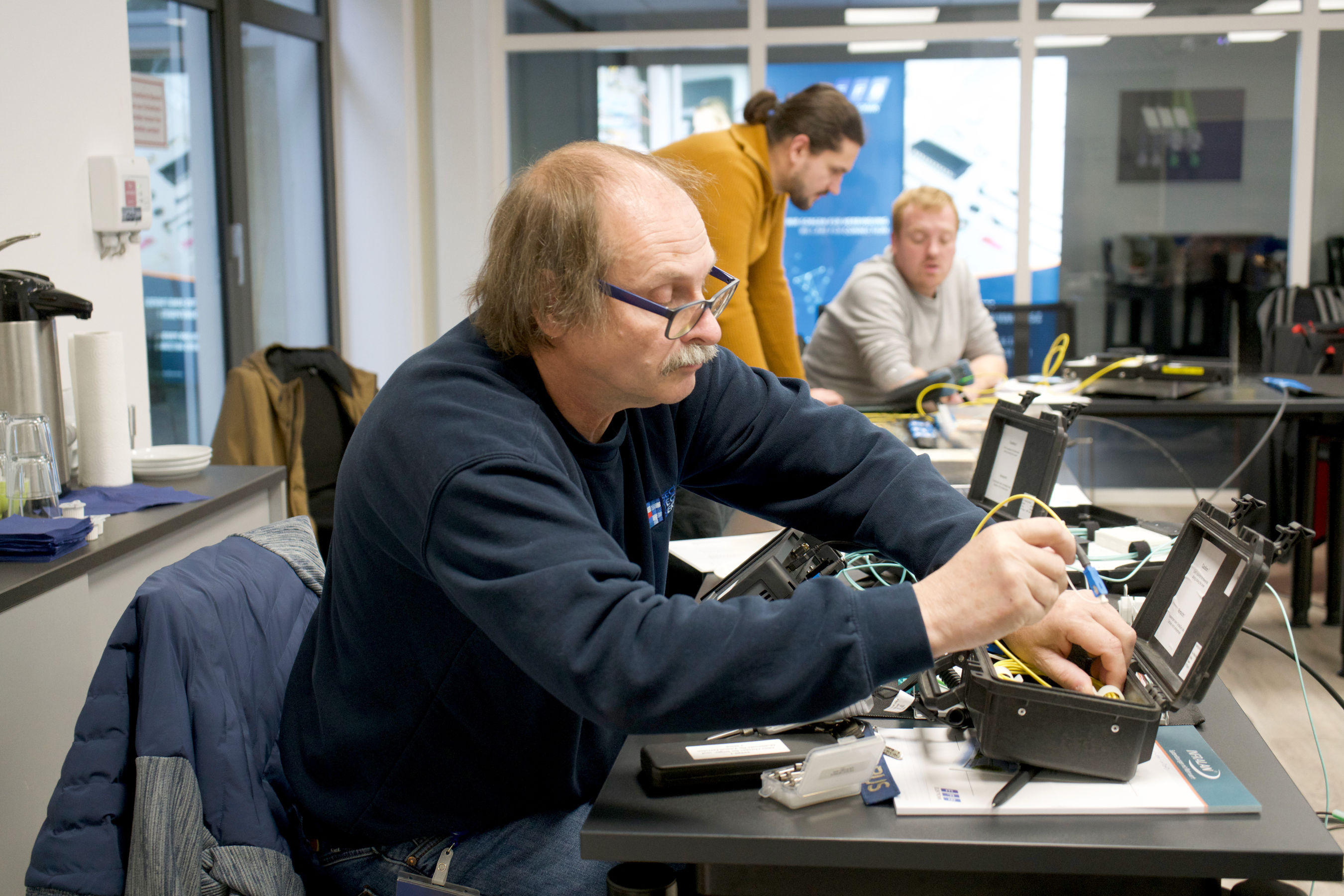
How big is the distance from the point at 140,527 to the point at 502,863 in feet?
3.88

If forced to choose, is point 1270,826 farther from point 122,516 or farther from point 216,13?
point 216,13

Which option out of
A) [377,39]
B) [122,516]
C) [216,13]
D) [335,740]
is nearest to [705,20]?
[377,39]

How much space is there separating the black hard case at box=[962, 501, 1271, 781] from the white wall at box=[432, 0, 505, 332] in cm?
478

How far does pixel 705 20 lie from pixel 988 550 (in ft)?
17.6

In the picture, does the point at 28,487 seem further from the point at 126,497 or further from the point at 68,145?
the point at 68,145

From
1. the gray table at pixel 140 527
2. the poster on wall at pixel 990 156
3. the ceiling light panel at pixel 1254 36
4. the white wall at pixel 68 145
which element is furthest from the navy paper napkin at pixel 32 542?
the ceiling light panel at pixel 1254 36

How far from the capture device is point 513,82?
5957 millimetres

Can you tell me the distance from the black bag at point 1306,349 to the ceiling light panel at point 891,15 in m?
2.32

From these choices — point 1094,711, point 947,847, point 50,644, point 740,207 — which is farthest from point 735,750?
point 740,207

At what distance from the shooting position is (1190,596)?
117 centimetres

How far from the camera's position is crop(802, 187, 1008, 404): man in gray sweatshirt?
→ 3764 millimetres

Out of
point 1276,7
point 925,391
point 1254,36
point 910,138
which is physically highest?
point 1276,7

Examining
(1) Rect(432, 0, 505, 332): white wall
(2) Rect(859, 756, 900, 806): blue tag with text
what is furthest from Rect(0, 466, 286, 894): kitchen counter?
(1) Rect(432, 0, 505, 332): white wall

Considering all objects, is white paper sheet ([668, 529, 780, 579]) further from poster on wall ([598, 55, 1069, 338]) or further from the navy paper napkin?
poster on wall ([598, 55, 1069, 338])
